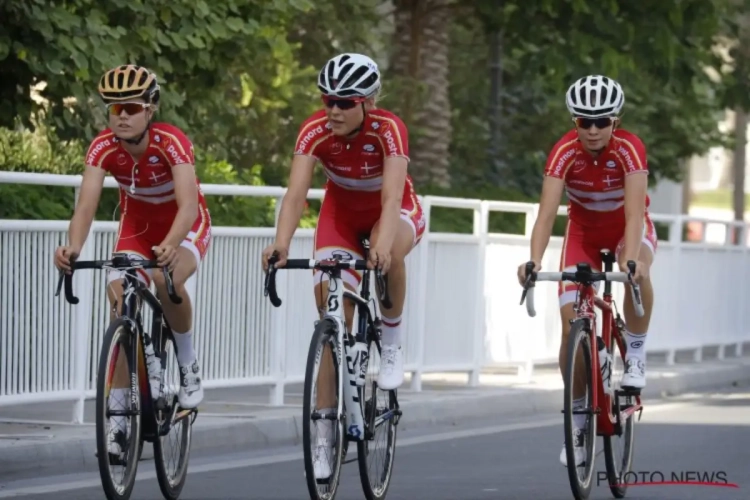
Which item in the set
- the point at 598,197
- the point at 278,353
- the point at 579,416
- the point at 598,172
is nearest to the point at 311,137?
the point at 598,172

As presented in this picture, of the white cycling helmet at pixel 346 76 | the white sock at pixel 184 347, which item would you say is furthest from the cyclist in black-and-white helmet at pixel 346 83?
the white sock at pixel 184 347

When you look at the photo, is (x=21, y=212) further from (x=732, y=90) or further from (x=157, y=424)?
(x=732, y=90)

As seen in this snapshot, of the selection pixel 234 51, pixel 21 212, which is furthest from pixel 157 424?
pixel 234 51

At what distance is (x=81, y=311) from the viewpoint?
11477 mm

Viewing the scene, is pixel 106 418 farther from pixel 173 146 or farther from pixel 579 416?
pixel 579 416

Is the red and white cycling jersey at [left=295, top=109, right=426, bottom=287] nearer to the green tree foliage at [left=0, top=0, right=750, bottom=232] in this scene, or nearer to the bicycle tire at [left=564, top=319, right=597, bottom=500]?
the bicycle tire at [left=564, top=319, right=597, bottom=500]

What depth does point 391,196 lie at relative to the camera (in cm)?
881

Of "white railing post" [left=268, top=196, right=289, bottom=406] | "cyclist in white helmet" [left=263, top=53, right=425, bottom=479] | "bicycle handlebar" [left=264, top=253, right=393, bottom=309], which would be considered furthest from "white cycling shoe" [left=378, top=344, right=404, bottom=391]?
"white railing post" [left=268, top=196, right=289, bottom=406]

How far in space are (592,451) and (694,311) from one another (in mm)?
10530

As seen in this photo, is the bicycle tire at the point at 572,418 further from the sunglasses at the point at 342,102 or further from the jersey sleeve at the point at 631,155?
the sunglasses at the point at 342,102

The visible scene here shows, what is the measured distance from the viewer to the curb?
407 inches

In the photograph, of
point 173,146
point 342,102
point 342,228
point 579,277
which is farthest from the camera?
point 579,277

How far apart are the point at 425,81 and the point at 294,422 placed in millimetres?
11202

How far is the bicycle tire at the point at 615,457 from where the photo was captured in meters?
9.85
